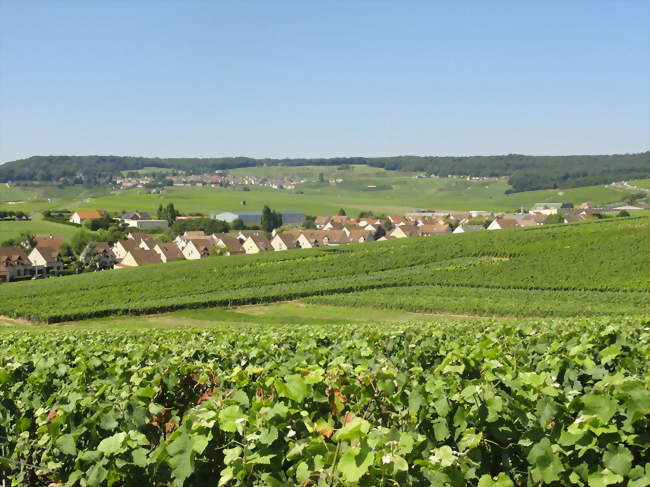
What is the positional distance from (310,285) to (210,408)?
55899 mm

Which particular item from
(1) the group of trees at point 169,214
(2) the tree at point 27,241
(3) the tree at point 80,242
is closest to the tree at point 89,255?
(3) the tree at point 80,242

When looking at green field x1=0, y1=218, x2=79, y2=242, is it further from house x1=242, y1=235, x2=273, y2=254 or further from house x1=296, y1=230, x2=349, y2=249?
house x1=296, y1=230, x2=349, y2=249

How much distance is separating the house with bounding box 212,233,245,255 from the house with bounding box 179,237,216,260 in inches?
92.1

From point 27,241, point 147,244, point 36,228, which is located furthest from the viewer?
point 36,228

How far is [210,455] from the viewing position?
5707 mm

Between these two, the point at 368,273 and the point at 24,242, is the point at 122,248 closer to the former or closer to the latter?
the point at 24,242

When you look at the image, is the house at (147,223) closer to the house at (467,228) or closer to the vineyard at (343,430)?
the house at (467,228)

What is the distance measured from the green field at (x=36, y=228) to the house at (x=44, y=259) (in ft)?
91.8

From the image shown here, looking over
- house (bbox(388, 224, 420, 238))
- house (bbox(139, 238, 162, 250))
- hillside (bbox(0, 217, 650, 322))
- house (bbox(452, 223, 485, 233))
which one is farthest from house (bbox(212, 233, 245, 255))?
house (bbox(452, 223, 485, 233))

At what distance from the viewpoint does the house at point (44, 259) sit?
109 metres

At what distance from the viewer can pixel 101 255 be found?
375ft

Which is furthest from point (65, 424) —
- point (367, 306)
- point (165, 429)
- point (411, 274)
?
point (411, 274)

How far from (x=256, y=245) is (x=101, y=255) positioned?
2995 centimetres

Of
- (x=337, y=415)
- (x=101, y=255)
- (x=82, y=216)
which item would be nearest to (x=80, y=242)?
(x=101, y=255)
